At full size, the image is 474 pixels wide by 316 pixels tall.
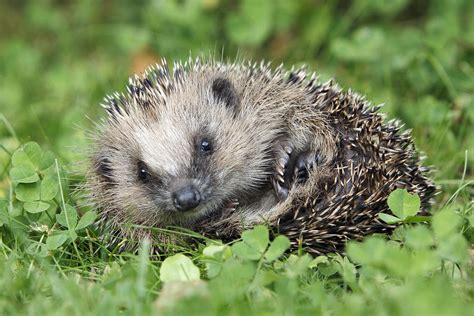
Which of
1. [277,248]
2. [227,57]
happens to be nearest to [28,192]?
[277,248]

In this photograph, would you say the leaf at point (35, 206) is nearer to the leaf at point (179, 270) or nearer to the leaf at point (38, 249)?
the leaf at point (38, 249)

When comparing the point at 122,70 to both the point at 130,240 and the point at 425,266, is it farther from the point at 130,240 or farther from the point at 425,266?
the point at 425,266

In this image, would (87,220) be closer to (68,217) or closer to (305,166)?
(68,217)

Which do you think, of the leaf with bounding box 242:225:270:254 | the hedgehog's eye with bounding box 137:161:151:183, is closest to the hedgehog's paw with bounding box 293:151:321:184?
the leaf with bounding box 242:225:270:254

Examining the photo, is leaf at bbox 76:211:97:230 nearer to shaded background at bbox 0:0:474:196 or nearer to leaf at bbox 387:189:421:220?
shaded background at bbox 0:0:474:196

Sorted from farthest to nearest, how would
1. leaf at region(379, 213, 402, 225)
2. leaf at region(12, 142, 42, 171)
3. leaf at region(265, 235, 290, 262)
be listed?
1. leaf at region(12, 142, 42, 171)
2. leaf at region(379, 213, 402, 225)
3. leaf at region(265, 235, 290, 262)

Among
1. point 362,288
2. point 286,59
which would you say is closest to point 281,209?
point 362,288
